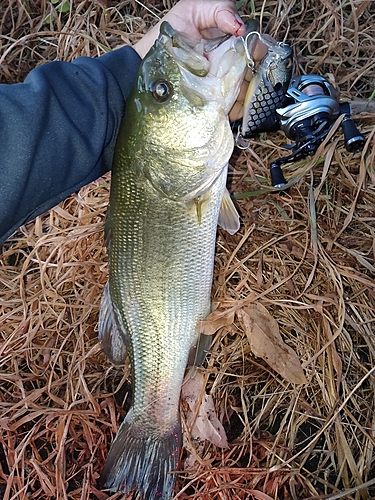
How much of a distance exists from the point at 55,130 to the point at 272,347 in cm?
131

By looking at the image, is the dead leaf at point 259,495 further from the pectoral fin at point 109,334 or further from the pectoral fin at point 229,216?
the pectoral fin at point 229,216

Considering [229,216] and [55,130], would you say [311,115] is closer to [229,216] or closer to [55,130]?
[229,216]

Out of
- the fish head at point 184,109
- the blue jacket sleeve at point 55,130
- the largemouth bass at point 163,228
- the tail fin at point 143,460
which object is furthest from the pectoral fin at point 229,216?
the tail fin at point 143,460

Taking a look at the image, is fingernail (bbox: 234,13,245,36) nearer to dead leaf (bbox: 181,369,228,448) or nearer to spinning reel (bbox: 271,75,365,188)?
spinning reel (bbox: 271,75,365,188)

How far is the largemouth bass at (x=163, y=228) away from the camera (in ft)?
5.52

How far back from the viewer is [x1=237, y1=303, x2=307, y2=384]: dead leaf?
2100 mm

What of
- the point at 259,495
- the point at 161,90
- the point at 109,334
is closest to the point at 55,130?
the point at 161,90

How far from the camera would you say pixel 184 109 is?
170cm

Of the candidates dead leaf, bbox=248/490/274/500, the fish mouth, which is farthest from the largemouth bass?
dead leaf, bbox=248/490/274/500

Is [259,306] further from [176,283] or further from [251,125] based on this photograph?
[251,125]

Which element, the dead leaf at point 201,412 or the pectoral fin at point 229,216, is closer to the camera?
the pectoral fin at point 229,216

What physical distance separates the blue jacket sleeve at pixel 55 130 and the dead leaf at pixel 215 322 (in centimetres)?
82

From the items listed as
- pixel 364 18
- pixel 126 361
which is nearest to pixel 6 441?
pixel 126 361

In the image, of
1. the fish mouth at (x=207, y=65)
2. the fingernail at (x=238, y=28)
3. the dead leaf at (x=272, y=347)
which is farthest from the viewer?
the dead leaf at (x=272, y=347)
